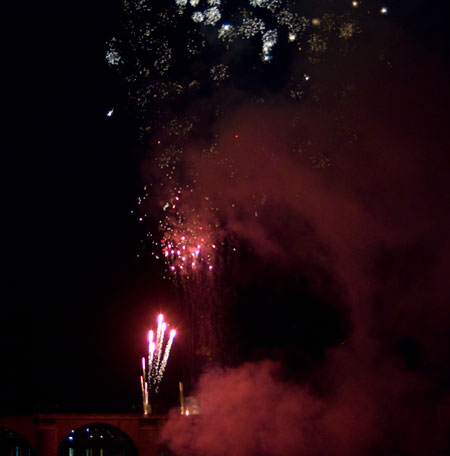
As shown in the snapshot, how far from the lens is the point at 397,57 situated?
4582 millimetres

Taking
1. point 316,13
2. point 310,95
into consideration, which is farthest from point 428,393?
point 316,13

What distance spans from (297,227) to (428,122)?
6.75 feet

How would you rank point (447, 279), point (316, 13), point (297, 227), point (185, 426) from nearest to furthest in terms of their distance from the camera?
point (316, 13)
point (447, 279)
point (297, 227)
point (185, 426)

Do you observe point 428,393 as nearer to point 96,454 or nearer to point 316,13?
point 316,13

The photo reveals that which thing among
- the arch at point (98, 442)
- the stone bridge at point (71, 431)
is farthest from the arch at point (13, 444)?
the arch at point (98, 442)

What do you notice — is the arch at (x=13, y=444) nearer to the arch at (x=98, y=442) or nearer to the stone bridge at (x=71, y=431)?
the stone bridge at (x=71, y=431)

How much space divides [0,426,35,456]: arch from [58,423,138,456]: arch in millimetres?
828

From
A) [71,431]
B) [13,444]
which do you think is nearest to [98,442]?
[71,431]

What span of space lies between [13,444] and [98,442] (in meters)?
5.70

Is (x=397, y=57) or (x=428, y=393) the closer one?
(x=397, y=57)

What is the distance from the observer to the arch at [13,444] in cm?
1224

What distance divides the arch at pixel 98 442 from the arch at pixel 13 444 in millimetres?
828

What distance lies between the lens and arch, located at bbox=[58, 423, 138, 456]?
13.5m

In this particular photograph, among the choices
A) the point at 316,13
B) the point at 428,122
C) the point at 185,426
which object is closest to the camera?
the point at 316,13
